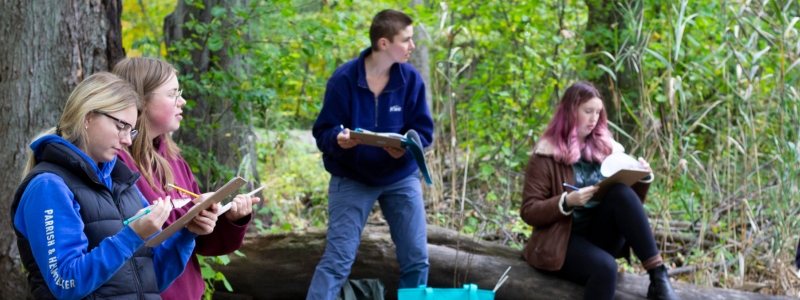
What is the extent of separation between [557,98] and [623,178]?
117 inches

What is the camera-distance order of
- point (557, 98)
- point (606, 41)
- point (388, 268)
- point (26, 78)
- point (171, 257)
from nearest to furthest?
1. point (171, 257)
2. point (26, 78)
3. point (388, 268)
4. point (606, 41)
5. point (557, 98)

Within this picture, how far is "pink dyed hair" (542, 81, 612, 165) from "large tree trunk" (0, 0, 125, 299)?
2.41 metres

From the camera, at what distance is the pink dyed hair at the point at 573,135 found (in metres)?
3.92

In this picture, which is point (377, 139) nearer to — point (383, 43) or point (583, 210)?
point (383, 43)

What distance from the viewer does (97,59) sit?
3412mm

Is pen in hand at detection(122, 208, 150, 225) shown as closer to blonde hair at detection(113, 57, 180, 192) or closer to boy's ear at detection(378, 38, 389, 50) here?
blonde hair at detection(113, 57, 180, 192)

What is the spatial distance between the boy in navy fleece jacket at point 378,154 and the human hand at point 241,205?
4.02 ft

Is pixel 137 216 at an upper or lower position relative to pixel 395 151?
upper

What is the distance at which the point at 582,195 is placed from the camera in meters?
3.64

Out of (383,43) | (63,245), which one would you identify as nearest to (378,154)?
(383,43)

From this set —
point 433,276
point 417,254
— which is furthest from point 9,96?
point 433,276

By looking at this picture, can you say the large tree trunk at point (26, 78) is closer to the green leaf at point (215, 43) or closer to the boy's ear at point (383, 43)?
the green leaf at point (215, 43)

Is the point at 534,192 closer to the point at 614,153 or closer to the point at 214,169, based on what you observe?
the point at 614,153

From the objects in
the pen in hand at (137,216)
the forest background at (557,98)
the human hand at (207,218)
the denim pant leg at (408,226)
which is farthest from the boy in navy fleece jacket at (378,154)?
the pen in hand at (137,216)
